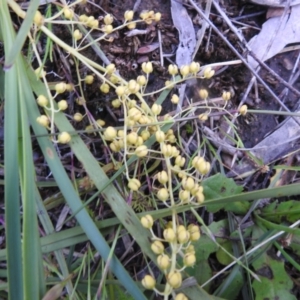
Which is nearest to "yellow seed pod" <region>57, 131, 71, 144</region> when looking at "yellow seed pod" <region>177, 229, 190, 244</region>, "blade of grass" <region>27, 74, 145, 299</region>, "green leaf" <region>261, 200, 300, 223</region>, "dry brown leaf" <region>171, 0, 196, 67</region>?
"blade of grass" <region>27, 74, 145, 299</region>

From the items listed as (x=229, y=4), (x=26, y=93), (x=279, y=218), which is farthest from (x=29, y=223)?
(x=229, y=4)

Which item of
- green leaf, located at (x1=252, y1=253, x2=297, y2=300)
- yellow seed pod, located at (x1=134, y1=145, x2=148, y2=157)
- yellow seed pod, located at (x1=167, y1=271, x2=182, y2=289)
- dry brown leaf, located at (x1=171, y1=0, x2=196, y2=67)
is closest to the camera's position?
yellow seed pod, located at (x1=167, y1=271, x2=182, y2=289)

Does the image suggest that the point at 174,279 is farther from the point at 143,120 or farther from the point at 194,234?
the point at 143,120

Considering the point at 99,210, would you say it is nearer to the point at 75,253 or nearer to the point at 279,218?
the point at 75,253

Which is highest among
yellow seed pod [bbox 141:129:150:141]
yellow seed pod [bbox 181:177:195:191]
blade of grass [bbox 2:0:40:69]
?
blade of grass [bbox 2:0:40:69]

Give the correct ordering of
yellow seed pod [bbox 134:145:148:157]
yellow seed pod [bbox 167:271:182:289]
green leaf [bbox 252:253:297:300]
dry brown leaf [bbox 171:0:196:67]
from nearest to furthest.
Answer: yellow seed pod [bbox 167:271:182:289] < yellow seed pod [bbox 134:145:148:157] < green leaf [bbox 252:253:297:300] < dry brown leaf [bbox 171:0:196:67]

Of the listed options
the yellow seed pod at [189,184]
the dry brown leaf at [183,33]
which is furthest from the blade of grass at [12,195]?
the dry brown leaf at [183,33]

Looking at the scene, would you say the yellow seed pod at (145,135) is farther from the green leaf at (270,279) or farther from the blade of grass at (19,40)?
the green leaf at (270,279)

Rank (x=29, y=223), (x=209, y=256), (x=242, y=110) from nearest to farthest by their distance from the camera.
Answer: (x=29, y=223)
(x=242, y=110)
(x=209, y=256)

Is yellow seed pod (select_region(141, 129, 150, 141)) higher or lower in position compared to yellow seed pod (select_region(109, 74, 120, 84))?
lower

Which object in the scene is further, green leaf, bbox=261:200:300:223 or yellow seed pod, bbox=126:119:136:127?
green leaf, bbox=261:200:300:223

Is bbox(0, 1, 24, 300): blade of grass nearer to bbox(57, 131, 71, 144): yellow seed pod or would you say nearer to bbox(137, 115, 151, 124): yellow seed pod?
bbox(57, 131, 71, 144): yellow seed pod
